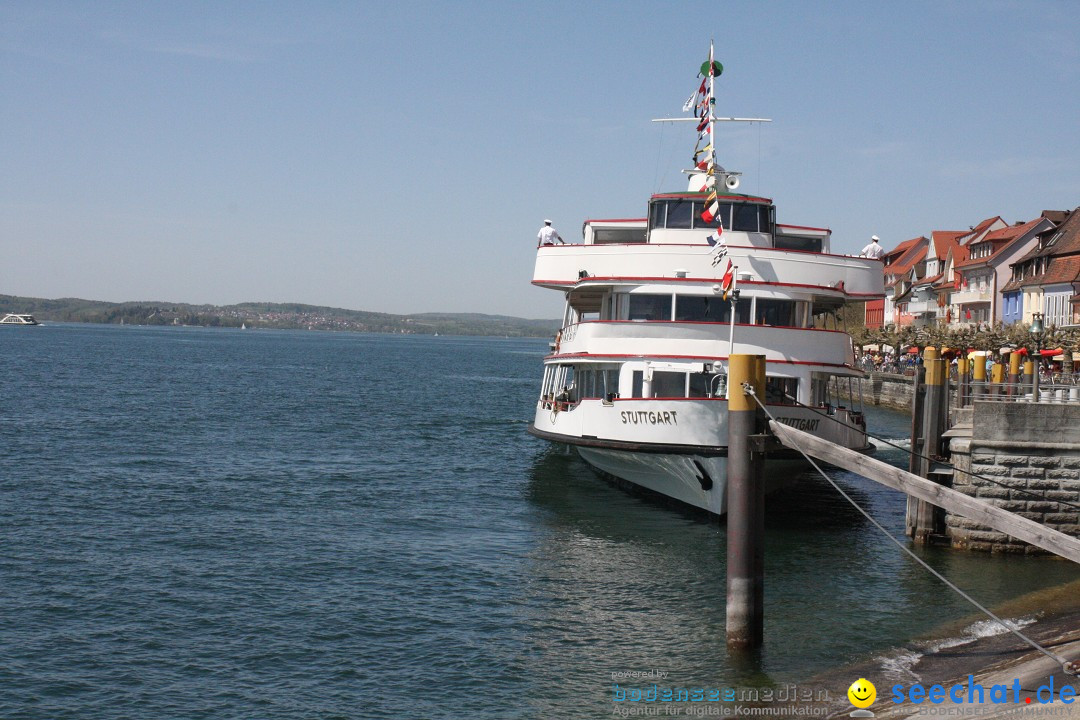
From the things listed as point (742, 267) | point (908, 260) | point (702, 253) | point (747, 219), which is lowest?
point (742, 267)

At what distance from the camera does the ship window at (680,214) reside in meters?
25.4

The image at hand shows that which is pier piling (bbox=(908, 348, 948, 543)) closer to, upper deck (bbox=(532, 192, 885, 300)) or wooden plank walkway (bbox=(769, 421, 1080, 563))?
upper deck (bbox=(532, 192, 885, 300))

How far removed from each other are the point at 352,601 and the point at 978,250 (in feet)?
246

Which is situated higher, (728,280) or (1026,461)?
(728,280)

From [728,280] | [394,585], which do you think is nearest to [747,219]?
[728,280]

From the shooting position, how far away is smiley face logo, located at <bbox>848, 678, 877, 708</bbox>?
11930 mm

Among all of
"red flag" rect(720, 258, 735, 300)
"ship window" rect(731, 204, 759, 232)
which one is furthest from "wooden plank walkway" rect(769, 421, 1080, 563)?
"ship window" rect(731, 204, 759, 232)

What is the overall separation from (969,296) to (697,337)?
65.9 meters

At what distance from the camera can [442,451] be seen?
3734 cm

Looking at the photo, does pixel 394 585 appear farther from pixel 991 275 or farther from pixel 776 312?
pixel 991 275

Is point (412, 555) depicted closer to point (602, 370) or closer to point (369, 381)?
point (602, 370)

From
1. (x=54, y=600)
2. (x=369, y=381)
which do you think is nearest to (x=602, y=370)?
(x=54, y=600)

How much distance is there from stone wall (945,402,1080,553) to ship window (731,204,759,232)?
8096 mm

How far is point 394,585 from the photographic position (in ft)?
58.4
